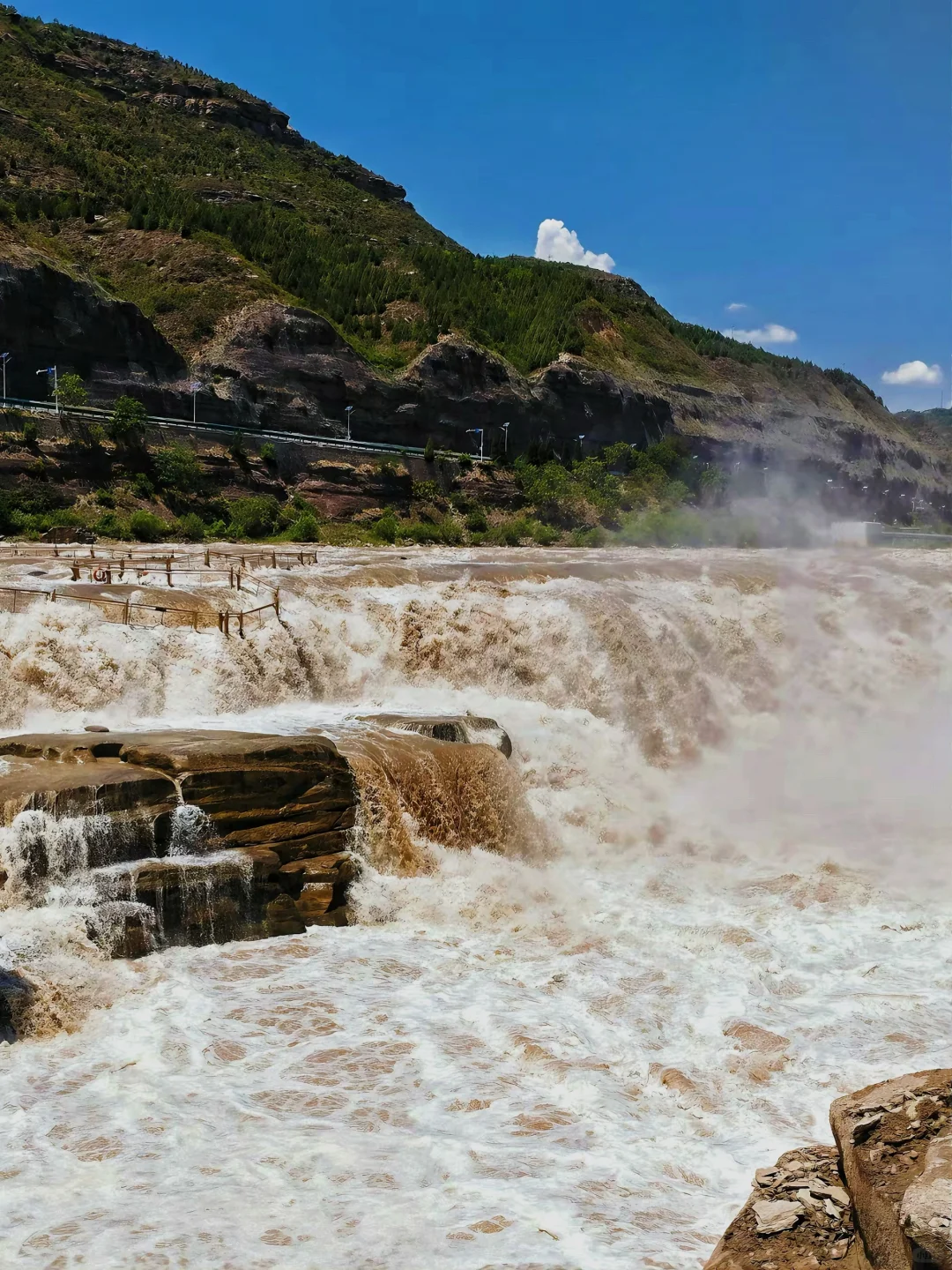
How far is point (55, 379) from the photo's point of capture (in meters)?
49.8

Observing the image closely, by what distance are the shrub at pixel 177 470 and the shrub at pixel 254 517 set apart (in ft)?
6.94

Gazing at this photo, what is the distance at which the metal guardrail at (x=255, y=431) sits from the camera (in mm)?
47594

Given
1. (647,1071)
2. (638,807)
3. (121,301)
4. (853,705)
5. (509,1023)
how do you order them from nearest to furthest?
(647,1071)
(509,1023)
(638,807)
(853,705)
(121,301)

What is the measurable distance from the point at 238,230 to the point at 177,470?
4102 centimetres

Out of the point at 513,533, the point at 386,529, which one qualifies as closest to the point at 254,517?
the point at 386,529

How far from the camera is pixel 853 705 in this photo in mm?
26188

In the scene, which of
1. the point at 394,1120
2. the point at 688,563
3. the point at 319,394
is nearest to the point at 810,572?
the point at 688,563

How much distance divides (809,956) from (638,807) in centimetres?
633

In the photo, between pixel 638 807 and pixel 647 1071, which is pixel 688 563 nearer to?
pixel 638 807

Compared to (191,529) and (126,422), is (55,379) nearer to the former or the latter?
(126,422)

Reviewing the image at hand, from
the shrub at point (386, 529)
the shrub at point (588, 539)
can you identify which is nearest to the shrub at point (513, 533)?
the shrub at point (588, 539)

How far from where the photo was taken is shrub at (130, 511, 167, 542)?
3912cm

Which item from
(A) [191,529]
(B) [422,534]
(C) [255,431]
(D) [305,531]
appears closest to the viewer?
(A) [191,529]

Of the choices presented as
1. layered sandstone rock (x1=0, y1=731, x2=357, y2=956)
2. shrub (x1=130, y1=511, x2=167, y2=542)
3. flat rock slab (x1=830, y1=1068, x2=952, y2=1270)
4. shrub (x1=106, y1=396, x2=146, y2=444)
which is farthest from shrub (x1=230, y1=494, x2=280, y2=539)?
flat rock slab (x1=830, y1=1068, x2=952, y2=1270)
